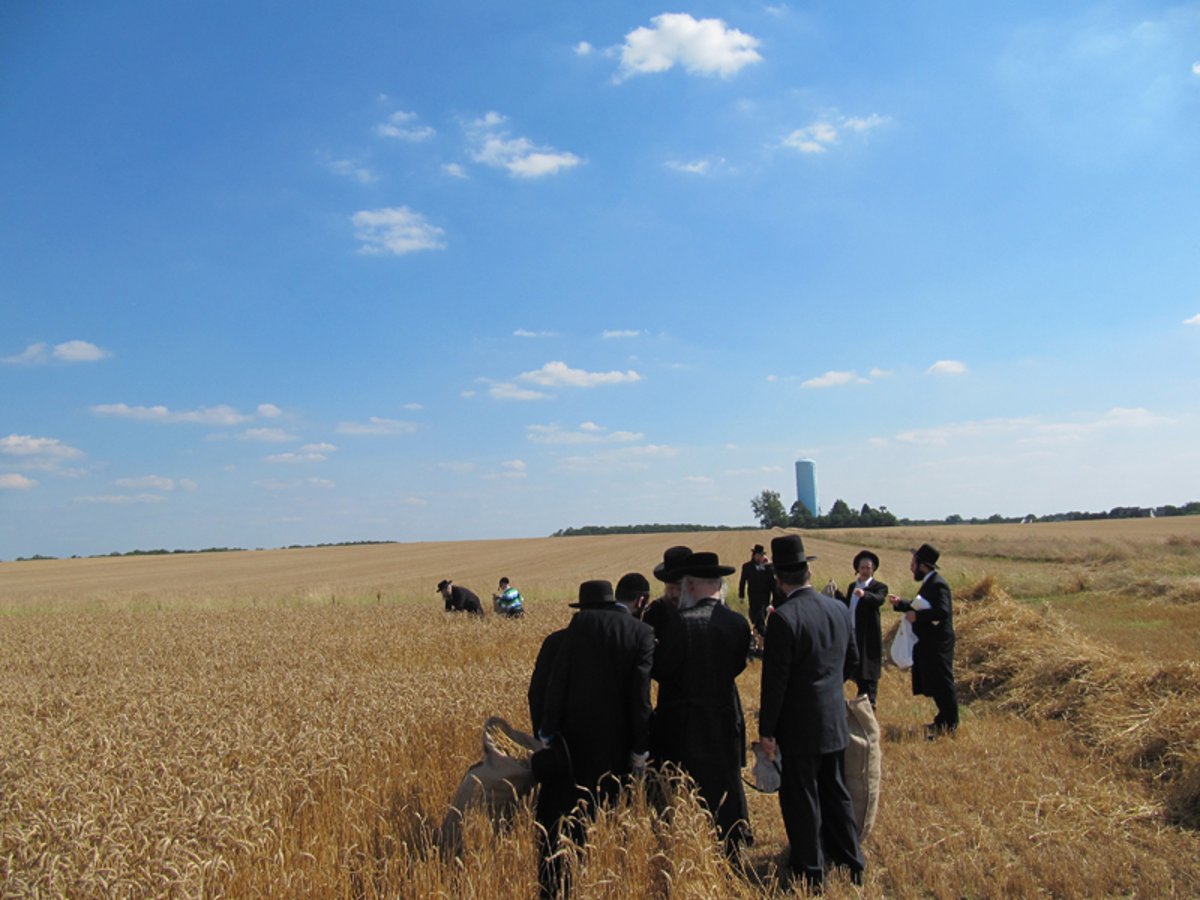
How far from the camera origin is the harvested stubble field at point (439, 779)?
3.91 m

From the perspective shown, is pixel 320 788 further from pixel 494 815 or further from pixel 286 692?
pixel 286 692

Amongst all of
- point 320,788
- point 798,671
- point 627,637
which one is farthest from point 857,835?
point 320,788

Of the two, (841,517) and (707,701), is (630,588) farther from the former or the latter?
(841,517)

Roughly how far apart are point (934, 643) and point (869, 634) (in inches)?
30.0

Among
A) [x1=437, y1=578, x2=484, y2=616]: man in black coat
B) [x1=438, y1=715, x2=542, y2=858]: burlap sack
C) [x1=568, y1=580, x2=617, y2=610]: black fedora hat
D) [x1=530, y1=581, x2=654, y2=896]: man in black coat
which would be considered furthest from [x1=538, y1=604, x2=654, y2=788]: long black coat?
[x1=437, y1=578, x2=484, y2=616]: man in black coat

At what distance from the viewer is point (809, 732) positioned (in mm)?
4816

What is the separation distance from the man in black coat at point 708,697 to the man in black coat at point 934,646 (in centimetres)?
390

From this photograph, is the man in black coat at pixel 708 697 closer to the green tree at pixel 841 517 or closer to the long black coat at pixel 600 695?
the long black coat at pixel 600 695

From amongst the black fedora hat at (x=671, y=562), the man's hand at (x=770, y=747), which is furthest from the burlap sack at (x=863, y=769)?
the black fedora hat at (x=671, y=562)

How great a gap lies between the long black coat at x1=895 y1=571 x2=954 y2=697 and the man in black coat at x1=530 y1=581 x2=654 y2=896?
4449 mm

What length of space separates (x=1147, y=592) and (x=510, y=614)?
16.7m

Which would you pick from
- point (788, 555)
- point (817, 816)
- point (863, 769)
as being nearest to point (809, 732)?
point (817, 816)

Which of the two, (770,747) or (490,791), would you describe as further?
(770,747)

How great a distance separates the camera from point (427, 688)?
794 centimetres
